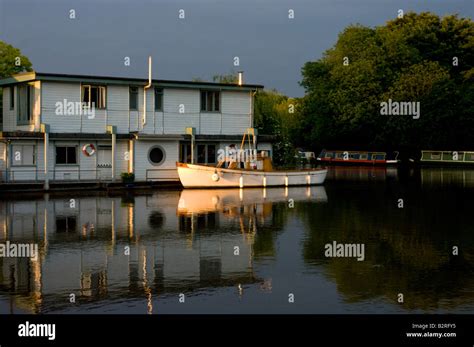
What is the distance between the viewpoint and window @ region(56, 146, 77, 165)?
44469 mm

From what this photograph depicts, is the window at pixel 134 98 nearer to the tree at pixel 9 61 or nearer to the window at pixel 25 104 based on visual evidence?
the window at pixel 25 104

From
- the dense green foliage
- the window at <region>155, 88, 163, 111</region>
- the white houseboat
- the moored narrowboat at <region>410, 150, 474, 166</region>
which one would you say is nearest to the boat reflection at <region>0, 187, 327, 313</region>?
the white houseboat

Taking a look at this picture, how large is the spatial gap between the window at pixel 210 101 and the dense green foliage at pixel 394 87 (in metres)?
37.8

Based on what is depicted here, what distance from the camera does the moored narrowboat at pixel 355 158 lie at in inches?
3460

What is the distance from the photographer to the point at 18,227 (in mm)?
26844

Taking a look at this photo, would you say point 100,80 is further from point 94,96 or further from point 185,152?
point 185,152

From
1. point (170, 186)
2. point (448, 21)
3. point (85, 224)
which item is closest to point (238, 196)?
point (170, 186)

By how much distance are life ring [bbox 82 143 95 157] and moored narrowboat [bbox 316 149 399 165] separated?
1923 inches

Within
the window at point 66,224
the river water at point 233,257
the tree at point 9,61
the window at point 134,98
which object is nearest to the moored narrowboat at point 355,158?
the tree at point 9,61

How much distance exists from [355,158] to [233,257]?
233 feet

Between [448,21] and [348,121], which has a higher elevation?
[448,21]

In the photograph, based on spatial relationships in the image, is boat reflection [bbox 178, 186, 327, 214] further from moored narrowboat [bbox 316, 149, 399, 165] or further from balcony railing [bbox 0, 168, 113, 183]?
moored narrowboat [bbox 316, 149, 399, 165]

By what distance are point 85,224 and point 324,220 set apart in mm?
9277

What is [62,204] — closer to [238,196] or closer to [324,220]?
[238,196]
